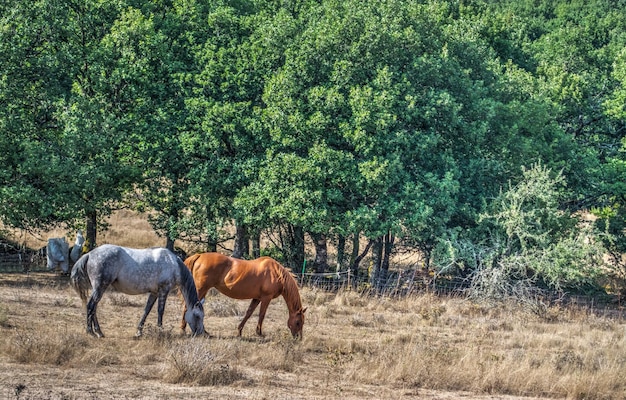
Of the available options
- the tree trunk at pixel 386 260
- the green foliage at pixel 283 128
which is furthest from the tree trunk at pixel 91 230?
the tree trunk at pixel 386 260

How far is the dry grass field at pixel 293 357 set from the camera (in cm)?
1242

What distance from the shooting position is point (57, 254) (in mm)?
27375

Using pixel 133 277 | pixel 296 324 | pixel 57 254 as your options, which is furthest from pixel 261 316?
pixel 57 254

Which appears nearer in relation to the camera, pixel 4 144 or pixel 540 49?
pixel 4 144

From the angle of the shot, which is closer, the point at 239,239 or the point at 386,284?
the point at 386,284

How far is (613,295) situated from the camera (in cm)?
3216

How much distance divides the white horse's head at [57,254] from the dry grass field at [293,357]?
19.0 ft

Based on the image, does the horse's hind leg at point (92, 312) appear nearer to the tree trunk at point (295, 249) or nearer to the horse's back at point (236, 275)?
the horse's back at point (236, 275)

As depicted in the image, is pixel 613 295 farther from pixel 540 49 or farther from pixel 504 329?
pixel 540 49

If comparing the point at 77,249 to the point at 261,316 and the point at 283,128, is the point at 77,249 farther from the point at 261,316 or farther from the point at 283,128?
the point at 261,316

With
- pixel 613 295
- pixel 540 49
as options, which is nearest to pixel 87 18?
pixel 613 295

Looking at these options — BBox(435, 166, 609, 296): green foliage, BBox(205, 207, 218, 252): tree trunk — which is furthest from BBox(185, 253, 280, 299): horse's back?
BBox(205, 207, 218, 252): tree trunk

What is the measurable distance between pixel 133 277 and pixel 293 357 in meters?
3.72

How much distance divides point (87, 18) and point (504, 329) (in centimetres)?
1790
